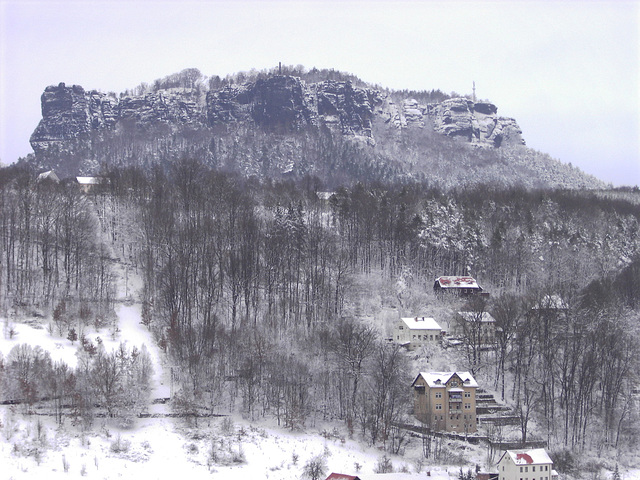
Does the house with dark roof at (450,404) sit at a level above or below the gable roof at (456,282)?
below

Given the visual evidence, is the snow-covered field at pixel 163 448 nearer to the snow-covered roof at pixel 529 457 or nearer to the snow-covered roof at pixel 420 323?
the snow-covered roof at pixel 529 457

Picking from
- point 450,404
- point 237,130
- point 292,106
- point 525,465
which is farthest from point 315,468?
point 292,106

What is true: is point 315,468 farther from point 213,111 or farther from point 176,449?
point 213,111

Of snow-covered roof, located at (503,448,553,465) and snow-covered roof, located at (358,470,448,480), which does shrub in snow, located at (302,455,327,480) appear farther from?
snow-covered roof, located at (503,448,553,465)

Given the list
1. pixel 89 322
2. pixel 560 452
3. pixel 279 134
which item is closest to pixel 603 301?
pixel 560 452

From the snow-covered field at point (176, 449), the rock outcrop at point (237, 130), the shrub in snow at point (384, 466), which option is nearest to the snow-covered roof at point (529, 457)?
the snow-covered field at point (176, 449)

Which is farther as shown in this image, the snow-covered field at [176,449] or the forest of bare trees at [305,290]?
the forest of bare trees at [305,290]

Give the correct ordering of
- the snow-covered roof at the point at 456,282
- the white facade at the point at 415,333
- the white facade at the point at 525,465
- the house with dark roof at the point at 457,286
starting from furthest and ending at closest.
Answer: the snow-covered roof at the point at 456,282, the house with dark roof at the point at 457,286, the white facade at the point at 415,333, the white facade at the point at 525,465
